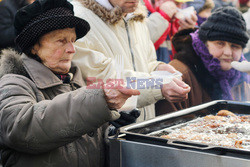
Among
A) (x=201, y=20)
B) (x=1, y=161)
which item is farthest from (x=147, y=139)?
(x=201, y=20)

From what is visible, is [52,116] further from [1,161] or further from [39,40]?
[39,40]

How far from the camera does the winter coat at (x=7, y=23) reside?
299 cm

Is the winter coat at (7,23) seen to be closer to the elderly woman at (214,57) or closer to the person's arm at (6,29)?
the person's arm at (6,29)

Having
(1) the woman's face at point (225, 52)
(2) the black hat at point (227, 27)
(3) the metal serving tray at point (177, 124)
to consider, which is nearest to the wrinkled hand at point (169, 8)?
(2) the black hat at point (227, 27)

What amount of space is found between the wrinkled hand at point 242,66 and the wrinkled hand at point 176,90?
124 cm

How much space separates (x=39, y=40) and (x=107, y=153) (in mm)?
715

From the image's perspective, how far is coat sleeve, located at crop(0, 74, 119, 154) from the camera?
1374 millimetres

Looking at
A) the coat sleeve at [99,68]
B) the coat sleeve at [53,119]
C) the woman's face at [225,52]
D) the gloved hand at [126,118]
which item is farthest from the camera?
the woman's face at [225,52]

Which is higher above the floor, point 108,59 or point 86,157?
point 108,59

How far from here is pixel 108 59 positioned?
7.73 feet

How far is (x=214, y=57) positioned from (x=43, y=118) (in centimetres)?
250

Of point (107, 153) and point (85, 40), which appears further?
point (85, 40)

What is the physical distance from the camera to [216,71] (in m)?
3.56

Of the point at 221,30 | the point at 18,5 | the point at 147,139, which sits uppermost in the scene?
the point at 18,5
